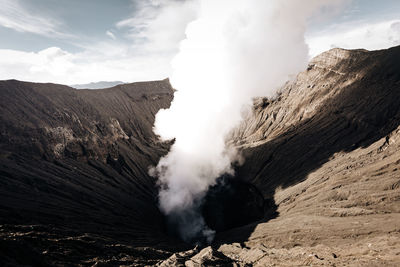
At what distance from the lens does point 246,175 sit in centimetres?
6525

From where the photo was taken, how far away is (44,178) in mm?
43156

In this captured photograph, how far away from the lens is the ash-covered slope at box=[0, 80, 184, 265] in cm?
2709

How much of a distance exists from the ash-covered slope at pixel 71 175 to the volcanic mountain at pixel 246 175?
23cm

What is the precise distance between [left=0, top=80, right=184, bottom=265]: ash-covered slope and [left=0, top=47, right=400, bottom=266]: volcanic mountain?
23 centimetres

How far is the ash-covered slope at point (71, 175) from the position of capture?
27.1 meters

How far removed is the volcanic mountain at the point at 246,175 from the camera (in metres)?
27.1

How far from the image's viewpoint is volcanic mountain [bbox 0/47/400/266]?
27.1m

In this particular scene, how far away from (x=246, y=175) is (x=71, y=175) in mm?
39905

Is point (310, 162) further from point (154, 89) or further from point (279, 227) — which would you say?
point (154, 89)

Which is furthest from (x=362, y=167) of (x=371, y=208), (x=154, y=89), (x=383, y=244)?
(x=154, y=89)

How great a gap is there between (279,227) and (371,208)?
42.3 ft

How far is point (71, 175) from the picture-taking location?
161ft

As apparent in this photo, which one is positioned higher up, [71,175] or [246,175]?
[71,175]

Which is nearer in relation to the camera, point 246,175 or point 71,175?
point 71,175
